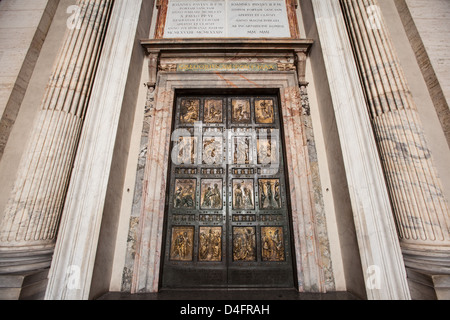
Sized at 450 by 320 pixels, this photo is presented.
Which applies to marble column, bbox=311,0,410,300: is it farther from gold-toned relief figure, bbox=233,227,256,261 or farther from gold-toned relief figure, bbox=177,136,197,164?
gold-toned relief figure, bbox=177,136,197,164

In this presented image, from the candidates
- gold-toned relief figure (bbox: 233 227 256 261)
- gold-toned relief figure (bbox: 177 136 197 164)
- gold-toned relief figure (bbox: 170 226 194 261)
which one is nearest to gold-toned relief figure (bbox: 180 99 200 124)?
gold-toned relief figure (bbox: 177 136 197 164)

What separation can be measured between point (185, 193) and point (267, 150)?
5.16 ft

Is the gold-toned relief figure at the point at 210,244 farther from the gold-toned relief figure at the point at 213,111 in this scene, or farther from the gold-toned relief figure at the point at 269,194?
the gold-toned relief figure at the point at 213,111

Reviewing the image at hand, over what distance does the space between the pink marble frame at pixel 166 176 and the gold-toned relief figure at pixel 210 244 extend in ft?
2.03

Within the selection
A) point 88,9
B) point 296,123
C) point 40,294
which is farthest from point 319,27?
point 40,294

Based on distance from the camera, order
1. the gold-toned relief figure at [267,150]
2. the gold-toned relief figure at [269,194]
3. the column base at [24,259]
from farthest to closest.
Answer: the gold-toned relief figure at [267,150] → the gold-toned relief figure at [269,194] → the column base at [24,259]

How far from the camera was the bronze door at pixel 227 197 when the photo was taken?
9.94 feet

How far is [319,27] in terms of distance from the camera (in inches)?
132

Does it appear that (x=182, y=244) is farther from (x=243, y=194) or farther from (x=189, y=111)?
(x=189, y=111)

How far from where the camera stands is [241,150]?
142 inches

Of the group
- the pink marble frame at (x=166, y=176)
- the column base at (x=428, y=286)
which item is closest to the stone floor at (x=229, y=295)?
the pink marble frame at (x=166, y=176)

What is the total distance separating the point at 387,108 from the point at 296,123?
1188 mm

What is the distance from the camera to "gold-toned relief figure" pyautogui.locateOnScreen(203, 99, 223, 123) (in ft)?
12.4
